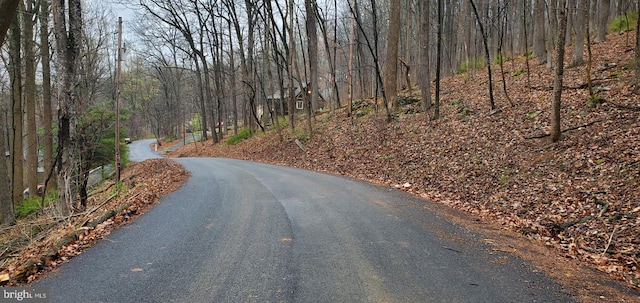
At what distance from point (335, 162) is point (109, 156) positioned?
468 inches

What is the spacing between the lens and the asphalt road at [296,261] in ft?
12.0

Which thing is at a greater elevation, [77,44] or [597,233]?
[77,44]

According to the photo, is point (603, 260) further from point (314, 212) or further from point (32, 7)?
point (32, 7)

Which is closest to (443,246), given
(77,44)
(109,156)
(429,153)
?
(429,153)

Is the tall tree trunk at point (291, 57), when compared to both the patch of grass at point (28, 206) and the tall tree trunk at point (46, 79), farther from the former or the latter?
the patch of grass at point (28, 206)

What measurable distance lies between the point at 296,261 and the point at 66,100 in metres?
7.32

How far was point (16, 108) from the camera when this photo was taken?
1303 centimetres

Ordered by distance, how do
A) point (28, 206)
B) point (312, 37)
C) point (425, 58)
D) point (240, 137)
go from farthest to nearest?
point (240, 137), point (312, 37), point (425, 58), point (28, 206)

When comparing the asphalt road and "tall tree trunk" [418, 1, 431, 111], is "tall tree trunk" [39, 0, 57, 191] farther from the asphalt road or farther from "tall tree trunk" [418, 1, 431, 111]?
"tall tree trunk" [418, 1, 431, 111]

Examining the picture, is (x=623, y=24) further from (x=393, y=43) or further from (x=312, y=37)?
(x=312, y=37)

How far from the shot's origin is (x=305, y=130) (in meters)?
21.0

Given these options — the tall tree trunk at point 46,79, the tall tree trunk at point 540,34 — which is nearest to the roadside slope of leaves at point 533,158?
the tall tree trunk at point 540,34

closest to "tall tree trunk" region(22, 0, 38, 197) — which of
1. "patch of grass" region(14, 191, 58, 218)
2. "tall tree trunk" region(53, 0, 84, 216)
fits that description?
"patch of grass" region(14, 191, 58, 218)

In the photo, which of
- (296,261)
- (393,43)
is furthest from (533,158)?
(393,43)
